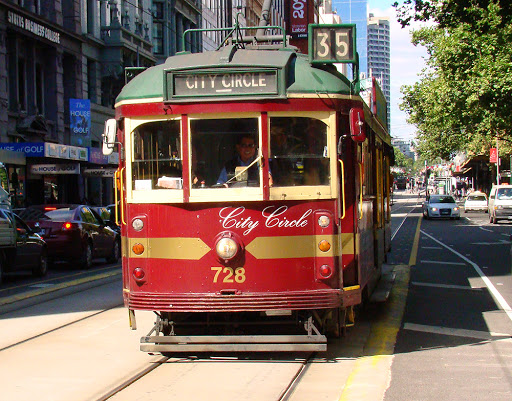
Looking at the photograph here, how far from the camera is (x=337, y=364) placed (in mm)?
8273

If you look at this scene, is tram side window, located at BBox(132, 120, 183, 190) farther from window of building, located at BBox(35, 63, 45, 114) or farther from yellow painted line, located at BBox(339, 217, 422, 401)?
window of building, located at BBox(35, 63, 45, 114)

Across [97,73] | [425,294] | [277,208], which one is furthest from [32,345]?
[97,73]

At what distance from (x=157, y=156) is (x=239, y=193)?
918mm

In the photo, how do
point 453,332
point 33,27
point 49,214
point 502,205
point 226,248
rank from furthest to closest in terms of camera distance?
point 502,205 < point 33,27 < point 49,214 < point 453,332 < point 226,248

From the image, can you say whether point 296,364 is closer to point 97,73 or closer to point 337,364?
point 337,364

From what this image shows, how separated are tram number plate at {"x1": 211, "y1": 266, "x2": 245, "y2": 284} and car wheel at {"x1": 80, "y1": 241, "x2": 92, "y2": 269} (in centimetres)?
1262

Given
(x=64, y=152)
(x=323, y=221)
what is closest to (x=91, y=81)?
(x=64, y=152)

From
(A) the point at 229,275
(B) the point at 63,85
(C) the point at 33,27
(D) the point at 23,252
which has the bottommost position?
(D) the point at 23,252

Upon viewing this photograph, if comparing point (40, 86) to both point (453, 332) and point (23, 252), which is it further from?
point (453, 332)

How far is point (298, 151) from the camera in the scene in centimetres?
801

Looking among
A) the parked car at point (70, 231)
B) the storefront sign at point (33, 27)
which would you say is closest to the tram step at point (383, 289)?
the parked car at point (70, 231)

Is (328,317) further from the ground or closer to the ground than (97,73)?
closer to the ground

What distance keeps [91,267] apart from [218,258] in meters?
13.8

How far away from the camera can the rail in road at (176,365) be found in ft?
23.3
